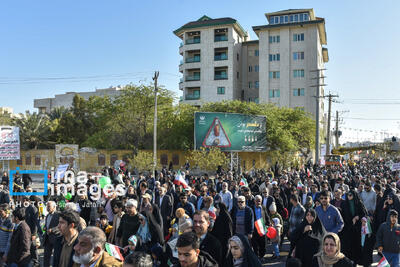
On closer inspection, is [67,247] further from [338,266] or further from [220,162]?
[220,162]

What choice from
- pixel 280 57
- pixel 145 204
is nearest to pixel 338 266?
pixel 145 204

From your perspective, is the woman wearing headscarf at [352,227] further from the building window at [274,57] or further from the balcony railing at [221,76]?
the balcony railing at [221,76]

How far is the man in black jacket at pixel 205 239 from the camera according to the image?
480 centimetres

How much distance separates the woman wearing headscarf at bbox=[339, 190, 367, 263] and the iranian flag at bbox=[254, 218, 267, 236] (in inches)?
62.1

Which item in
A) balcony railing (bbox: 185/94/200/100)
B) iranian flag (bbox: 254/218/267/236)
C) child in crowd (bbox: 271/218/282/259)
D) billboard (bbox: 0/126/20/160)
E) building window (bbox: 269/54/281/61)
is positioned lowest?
child in crowd (bbox: 271/218/282/259)

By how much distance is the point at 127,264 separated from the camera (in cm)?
320

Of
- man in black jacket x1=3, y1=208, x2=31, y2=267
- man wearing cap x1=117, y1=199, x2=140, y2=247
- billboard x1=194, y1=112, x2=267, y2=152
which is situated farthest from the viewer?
billboard x1=194, y1=112, x2=267, y2=152

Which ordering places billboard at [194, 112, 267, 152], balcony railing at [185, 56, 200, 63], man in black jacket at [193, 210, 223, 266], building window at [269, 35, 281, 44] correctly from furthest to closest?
1. balcony railing at [185, 56, 200, 63]
2. building window at [269, 35, 281, 44]
3. billboard at [194, 112, 267, 152]
4. man in black jacket at [193, 210, 223, 266]

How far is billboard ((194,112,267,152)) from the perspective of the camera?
29.2 m

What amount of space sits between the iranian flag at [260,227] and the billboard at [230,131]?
20.6 metres

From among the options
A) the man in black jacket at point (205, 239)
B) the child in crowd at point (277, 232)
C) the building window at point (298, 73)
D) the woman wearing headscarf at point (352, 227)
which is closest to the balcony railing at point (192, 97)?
the building window at point (298, 73)

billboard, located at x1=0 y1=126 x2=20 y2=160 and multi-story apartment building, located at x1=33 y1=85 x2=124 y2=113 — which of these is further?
multi-story apartment building, located at x1=33 y1=85 x2=124 y2=113

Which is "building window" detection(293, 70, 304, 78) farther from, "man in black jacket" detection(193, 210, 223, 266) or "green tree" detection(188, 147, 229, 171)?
"man in black jacket" detection(193, 210, 223, 266)

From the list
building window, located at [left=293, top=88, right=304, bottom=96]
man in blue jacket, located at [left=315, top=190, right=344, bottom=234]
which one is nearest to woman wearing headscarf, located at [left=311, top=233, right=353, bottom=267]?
man in blue jacket, located at [left=315, top=190, right=344, bottom=234]
